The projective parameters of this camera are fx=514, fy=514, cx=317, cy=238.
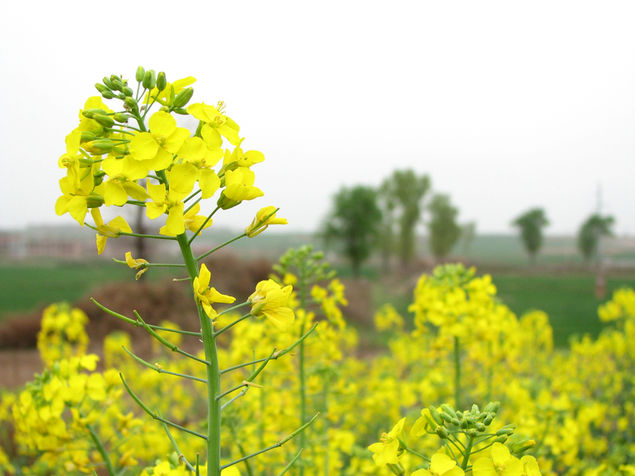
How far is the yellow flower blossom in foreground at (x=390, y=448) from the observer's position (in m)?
1.49

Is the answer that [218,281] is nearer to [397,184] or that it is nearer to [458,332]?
[458,332]

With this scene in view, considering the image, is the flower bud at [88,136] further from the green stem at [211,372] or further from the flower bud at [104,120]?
the green stem at [211,372]

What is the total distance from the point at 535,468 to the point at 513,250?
333ft

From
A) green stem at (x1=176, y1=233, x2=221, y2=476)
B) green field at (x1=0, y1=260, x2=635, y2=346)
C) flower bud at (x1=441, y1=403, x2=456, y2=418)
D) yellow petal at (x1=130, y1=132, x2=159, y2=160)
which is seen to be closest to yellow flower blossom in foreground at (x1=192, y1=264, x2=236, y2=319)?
green stem at (x1=176, y1=233, x2=221, y2=476)

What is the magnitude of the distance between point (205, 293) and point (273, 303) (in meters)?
0.20

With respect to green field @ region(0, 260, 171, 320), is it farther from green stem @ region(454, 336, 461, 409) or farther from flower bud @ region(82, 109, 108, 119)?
flower bud @ region(82, 109, 108, 119)

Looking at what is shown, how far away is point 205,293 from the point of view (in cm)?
135

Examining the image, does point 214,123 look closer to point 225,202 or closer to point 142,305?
point 225,202

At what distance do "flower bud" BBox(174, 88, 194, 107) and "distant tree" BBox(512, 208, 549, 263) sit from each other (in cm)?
5821

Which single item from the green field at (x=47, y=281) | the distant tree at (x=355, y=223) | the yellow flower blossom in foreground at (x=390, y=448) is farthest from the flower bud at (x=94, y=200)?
the distant tree at (x=355, y=223)

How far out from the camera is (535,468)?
137cm

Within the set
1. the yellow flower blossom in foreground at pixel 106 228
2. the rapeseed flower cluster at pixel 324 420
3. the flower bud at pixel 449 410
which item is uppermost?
the yellow flower blossom in foreground at pixel 106 228

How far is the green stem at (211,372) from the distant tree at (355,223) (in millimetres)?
34093

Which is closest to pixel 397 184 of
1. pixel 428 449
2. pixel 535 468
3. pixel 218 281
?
pixel 218 281
